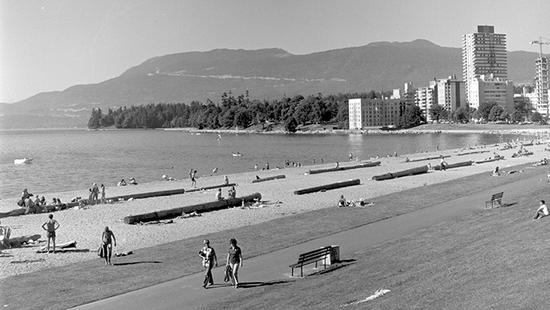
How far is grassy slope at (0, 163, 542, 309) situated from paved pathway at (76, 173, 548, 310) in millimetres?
625

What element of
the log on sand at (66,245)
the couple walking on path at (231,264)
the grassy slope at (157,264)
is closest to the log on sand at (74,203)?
the log on sand at (66,245)

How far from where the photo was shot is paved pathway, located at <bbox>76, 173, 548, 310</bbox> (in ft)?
50.1

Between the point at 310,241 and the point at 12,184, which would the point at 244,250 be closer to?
the point at 310,241

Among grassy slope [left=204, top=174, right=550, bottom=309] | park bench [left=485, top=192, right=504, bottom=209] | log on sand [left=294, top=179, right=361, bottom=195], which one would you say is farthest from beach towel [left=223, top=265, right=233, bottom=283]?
log on sand [left=294, top=179, right=361, bottom=195]

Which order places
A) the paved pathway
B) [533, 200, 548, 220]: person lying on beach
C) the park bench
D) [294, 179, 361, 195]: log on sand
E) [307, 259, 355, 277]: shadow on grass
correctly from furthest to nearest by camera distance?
[294, 179, 361, 195]: log on sand, the park bench, [533, 200, 548, 220]: person lying on beach, [307, 259, 355, 277]: shadow on grass, the paved pathway

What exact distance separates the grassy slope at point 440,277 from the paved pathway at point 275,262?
79cm

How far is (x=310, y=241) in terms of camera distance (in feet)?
74.3

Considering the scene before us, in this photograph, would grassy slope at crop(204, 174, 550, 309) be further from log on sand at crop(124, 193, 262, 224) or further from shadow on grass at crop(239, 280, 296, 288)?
log on sand at crop(124, 193, 262, 224)

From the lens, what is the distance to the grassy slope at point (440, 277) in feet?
42.8

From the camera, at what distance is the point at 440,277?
15.4 meters

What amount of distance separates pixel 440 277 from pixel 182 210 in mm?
17850

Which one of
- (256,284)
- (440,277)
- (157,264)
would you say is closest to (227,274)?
(256,284)

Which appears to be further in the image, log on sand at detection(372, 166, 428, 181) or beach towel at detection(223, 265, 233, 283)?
log on sand at detection(372, 166, 428, 181)

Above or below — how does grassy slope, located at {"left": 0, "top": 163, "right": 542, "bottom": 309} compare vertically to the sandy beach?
above
